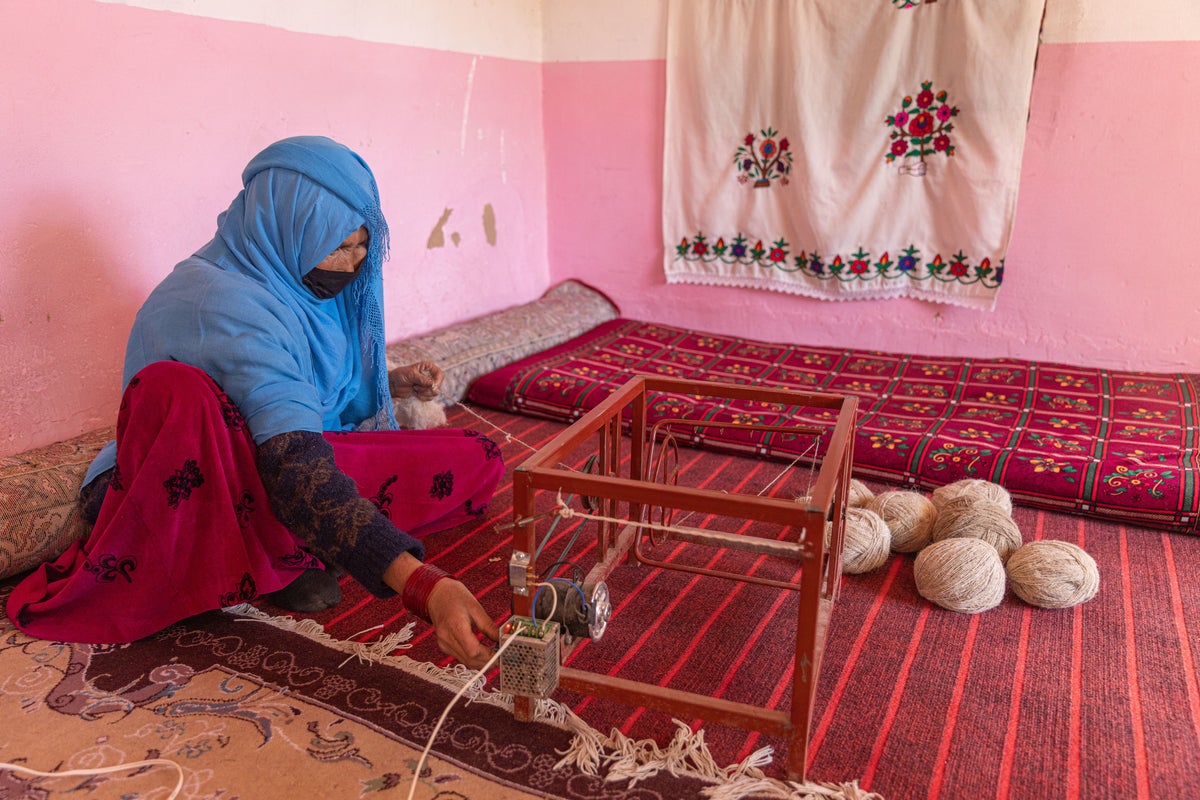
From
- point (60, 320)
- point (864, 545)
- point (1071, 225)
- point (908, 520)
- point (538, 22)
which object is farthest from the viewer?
point (538, 22)

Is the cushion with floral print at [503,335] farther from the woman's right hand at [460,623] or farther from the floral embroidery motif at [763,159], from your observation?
the woman's right hand at [460,623]

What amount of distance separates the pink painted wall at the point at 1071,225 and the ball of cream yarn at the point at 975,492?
1426 mm

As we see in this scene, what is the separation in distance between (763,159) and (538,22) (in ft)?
4.14

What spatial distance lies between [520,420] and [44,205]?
1.58 m

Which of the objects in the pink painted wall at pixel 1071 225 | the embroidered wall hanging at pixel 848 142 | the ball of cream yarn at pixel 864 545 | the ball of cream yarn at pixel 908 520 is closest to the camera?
the ball of cream yarn at pixel 864 545

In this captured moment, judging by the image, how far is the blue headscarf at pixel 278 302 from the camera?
5.31 ft

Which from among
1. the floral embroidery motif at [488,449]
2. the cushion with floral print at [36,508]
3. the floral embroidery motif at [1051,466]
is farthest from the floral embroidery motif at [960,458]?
the cushion with floral print at [36,508]

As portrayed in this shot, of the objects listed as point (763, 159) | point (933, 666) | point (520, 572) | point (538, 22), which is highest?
point (538, 22)

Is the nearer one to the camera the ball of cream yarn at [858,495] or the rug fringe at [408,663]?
the rug fringe at [408,663]

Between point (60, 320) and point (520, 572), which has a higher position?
point (60, 320)

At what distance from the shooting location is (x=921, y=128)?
10.7 ft

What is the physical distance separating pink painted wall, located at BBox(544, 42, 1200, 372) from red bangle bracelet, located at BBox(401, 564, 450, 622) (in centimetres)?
275

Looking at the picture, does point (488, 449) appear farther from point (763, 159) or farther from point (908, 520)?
point (763, 159)

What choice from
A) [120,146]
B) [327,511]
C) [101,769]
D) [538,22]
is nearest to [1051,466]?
[327,511]
